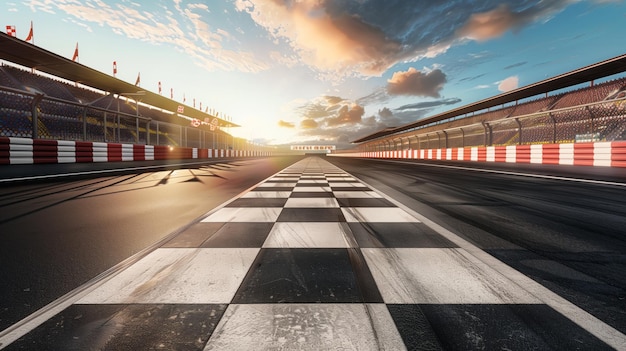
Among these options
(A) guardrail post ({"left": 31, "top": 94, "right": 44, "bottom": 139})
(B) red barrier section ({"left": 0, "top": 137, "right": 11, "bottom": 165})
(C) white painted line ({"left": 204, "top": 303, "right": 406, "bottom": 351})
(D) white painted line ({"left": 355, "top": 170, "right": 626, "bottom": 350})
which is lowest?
(C) white painted line ({"left": 204, "top": 303, "right": 406, "bottom": 351})

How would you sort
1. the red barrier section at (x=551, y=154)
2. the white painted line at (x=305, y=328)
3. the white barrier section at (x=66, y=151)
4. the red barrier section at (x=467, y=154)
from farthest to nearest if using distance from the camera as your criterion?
the red barrier section at (x=467, y=154)
the red barrier section at (x=551, y=154)
the white barrier section at (x=66, y=151)
the white painted line at (x=305, y=328)

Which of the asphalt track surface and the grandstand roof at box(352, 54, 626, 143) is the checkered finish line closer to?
the asphalt track surface

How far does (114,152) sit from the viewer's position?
28.5 ft

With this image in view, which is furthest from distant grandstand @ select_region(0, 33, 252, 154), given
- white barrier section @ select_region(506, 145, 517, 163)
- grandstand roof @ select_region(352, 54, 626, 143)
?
grandstand roof @ select_region(352, 54, 626, 143)

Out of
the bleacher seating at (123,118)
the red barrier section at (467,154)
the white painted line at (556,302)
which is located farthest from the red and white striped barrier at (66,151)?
the red barrier section at (467,154)

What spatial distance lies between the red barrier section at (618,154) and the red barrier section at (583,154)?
455 mm

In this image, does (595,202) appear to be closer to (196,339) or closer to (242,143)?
(196,339)

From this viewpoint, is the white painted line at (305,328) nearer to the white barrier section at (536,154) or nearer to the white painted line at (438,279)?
the white painted line at (438,279)

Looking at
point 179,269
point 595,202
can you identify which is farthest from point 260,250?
point 595,202

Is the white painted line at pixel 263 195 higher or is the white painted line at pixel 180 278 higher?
the white painted line at pixel 263 195

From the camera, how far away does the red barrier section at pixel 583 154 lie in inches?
278

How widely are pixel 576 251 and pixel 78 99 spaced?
46073 millimetres

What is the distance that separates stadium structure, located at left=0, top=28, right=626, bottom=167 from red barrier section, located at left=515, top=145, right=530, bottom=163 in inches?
1.3

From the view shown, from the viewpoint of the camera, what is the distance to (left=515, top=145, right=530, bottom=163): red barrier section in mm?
9111
